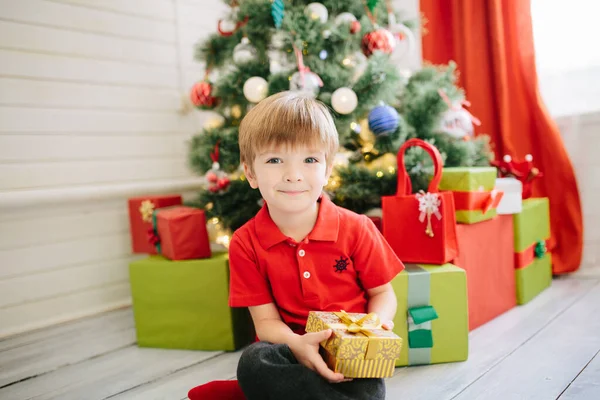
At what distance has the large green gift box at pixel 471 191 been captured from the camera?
4.80 ft

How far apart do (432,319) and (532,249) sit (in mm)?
Answer: 695

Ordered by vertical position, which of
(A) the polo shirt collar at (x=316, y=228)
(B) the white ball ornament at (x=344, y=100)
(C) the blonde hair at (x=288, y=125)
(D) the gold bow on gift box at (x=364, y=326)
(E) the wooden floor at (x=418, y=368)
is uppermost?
(B) the white ball ornament at (x=344, y=100)

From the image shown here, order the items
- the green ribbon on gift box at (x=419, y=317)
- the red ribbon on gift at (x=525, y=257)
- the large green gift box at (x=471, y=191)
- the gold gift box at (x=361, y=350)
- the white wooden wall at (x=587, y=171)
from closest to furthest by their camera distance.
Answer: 1. the gold gift box at (x=361, y=350)
2. the green ribbon on gift box at (x=419, y=317)
3. the large green gift box at (x=471, y=191)
4. the red ribbon on gift at (x=525, y=257)
5. the white wooden wall at (x=587, y=171)

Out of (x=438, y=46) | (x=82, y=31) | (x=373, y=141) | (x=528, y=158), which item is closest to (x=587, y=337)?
(x=528, y=158)

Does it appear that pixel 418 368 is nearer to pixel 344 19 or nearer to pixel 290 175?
pixel 290 175

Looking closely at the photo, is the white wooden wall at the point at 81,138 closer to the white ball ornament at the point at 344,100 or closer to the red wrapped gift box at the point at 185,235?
the red wrapped gift box at the point at 185,235

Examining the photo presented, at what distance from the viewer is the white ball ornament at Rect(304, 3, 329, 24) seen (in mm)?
1562

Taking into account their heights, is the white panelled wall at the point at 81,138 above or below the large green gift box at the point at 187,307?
above

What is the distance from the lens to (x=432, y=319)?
4.18 ft

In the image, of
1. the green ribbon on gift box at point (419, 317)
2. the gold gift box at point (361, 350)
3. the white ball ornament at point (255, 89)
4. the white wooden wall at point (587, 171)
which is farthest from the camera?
the white wooden wall at point (587, 171)

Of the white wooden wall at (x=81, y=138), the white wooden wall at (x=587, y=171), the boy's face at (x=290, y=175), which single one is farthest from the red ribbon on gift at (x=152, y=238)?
the white wooden wall at (x=587, y=171)

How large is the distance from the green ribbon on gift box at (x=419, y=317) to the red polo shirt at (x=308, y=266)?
0.21 meters

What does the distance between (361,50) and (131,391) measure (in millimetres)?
1211

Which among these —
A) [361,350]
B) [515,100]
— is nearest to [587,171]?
[515,100]
